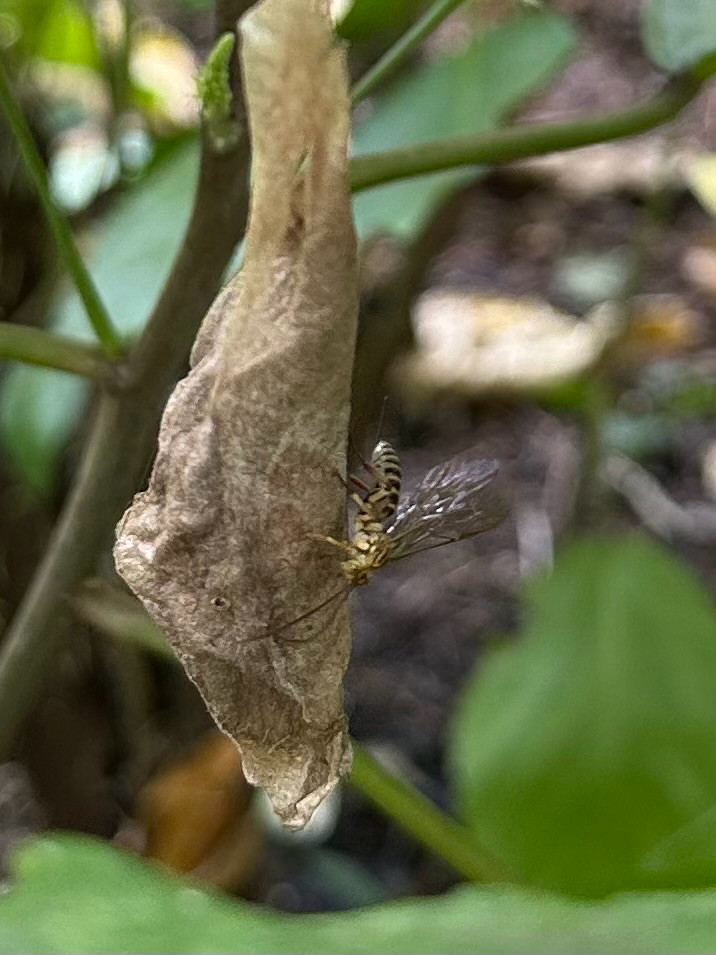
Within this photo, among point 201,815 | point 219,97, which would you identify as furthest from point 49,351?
point 201,815

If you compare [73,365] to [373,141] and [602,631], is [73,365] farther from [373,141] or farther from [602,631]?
[602,631]

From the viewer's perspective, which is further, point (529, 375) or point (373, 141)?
point (529, 375)

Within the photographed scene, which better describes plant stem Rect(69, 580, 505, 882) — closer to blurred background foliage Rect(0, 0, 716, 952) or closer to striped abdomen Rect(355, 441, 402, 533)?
blurred background foliage Rect(0, 0, 716, 952)

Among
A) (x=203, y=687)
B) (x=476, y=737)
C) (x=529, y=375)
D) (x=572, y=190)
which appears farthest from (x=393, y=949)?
(x=572, y=190)

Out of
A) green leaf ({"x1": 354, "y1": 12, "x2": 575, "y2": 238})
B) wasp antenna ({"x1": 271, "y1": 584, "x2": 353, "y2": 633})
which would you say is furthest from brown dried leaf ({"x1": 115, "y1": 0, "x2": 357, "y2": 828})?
green leaf ({"x1": 354, "y1": 12, "x2": 575, "y2": 238})

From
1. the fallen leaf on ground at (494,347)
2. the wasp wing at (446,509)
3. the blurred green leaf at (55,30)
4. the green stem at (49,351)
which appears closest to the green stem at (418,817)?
the wasp wing at (446,509)

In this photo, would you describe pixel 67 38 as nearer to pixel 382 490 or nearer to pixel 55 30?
pixel 55 30
